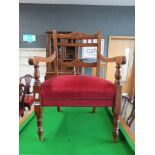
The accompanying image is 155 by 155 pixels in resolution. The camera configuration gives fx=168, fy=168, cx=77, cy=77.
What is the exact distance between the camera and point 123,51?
15.3ft

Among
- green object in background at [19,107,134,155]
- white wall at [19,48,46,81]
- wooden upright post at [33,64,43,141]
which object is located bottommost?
green object in background at [19,107,134,155]

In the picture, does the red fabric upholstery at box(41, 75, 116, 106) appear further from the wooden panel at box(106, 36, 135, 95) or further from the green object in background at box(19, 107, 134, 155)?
the wooden panel at box(106, 36, 135, 95)

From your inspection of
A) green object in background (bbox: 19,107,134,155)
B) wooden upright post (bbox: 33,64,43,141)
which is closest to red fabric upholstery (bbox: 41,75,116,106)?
wooden upright post (bbox: 33,64,43,141)

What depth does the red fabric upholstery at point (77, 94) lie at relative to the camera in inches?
44.6

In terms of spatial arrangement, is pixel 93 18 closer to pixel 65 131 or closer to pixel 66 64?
pixel 66 64

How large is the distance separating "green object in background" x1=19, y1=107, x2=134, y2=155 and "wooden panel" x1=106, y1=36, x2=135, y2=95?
3028mm

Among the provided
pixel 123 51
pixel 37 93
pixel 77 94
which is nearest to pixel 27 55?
pixel 123 51

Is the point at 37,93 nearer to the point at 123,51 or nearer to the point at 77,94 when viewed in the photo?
the point at 77,94

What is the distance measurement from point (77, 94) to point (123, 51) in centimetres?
385

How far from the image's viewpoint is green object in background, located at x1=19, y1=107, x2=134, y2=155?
1.14 m

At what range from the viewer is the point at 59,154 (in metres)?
1.10

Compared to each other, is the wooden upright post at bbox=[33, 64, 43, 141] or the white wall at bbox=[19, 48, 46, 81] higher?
the white wall at bbox=[19, 48, 46, 81]
